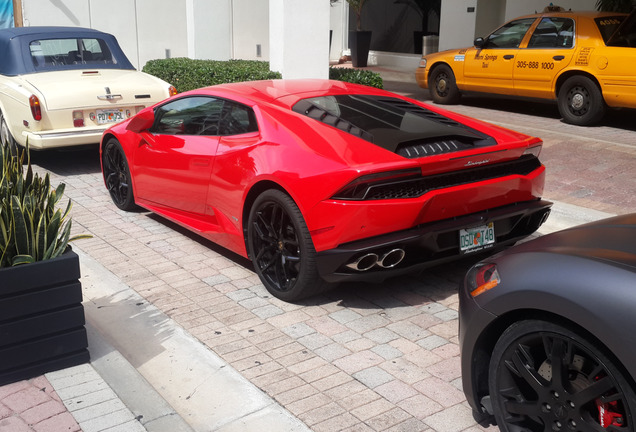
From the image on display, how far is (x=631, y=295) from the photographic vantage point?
8.82 feet

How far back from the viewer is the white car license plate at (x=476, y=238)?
4855 millimetres

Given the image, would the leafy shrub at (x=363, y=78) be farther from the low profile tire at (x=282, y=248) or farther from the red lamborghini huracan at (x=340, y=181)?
the low profile tire at (x=282, y=248)

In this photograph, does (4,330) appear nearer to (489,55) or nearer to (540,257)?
(540,257)

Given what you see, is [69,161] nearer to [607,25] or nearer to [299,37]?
[299,37]

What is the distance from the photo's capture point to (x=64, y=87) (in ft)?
28.0

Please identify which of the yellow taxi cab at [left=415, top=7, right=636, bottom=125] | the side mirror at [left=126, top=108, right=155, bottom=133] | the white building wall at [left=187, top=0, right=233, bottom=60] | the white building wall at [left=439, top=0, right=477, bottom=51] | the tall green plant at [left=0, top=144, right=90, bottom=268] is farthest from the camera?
the white building wall at [left=439, top=0, right=477, bottom=51]

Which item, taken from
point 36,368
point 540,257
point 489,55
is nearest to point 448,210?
point 540,257

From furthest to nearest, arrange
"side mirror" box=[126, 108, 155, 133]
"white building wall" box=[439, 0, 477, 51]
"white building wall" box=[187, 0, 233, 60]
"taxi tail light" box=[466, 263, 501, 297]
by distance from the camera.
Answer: "white building wall" box=[439, 0, 477, 51]
"white building wall" box=[187, 0, 233, 60]
"side mirror" box=[126, 108, 155, 133]
"taxi tail light" box=[466, 263, 501, 297]

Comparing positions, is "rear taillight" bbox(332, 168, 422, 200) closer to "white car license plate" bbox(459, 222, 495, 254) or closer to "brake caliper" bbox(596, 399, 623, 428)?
"white car license plate" bbox(459, 222, 495, 254)

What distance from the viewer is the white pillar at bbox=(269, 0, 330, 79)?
10633 millimetres

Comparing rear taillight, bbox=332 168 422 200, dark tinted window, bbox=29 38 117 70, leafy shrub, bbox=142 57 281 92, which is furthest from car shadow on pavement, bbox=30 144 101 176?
rear taillight, bbox=332 168 422 200

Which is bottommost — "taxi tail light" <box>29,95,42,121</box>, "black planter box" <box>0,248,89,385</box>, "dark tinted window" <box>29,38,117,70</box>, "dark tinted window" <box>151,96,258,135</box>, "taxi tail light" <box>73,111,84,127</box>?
"black planter box" <box>0,248,89,385</box>

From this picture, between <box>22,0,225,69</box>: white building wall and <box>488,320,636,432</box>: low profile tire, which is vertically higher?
<box>22,0,225,69</box>: white building wall

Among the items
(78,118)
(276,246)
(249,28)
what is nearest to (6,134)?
(78,118)
